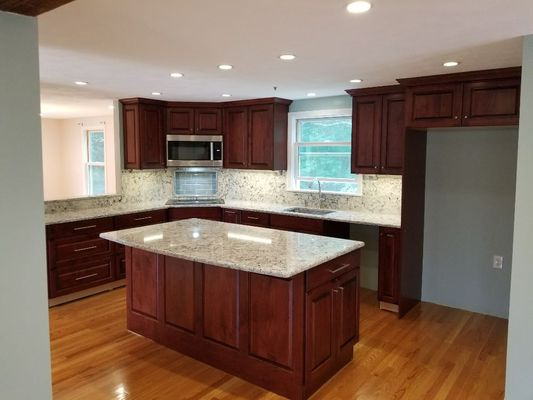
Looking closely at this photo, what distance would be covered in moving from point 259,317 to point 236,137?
3.34 m

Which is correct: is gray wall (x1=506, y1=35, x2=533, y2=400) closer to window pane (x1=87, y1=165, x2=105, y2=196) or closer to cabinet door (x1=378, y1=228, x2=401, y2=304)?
cabinet door (x1=378, y1=228, x2=401, y2=304)

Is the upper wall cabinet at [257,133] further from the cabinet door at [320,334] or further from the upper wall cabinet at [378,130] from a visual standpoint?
the cabinet door at [320,334]

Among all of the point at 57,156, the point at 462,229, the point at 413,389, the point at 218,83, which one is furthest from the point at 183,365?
the point at 57,156

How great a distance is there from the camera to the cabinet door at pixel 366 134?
14.4 feet

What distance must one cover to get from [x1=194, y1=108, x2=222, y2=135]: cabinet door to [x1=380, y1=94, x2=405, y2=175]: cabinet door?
7.77 ft

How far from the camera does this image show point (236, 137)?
5660 mm

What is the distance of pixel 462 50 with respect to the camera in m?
2.78

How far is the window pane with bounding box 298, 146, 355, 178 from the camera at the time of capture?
16.7ft

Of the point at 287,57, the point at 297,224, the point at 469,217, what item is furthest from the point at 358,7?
the point at 297,224

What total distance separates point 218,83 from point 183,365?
261 centimetres

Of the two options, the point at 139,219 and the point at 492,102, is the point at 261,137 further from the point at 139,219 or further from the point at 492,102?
the point at 492,102

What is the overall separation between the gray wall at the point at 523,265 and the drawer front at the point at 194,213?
372cm

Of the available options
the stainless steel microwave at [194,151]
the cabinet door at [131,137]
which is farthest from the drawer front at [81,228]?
the stainless steel microwave at [194,151]

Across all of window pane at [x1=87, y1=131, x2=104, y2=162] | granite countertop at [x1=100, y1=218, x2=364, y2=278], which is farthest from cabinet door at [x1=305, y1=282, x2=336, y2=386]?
window pane at [x1=87, y1=131, x2=104, y2=162]
